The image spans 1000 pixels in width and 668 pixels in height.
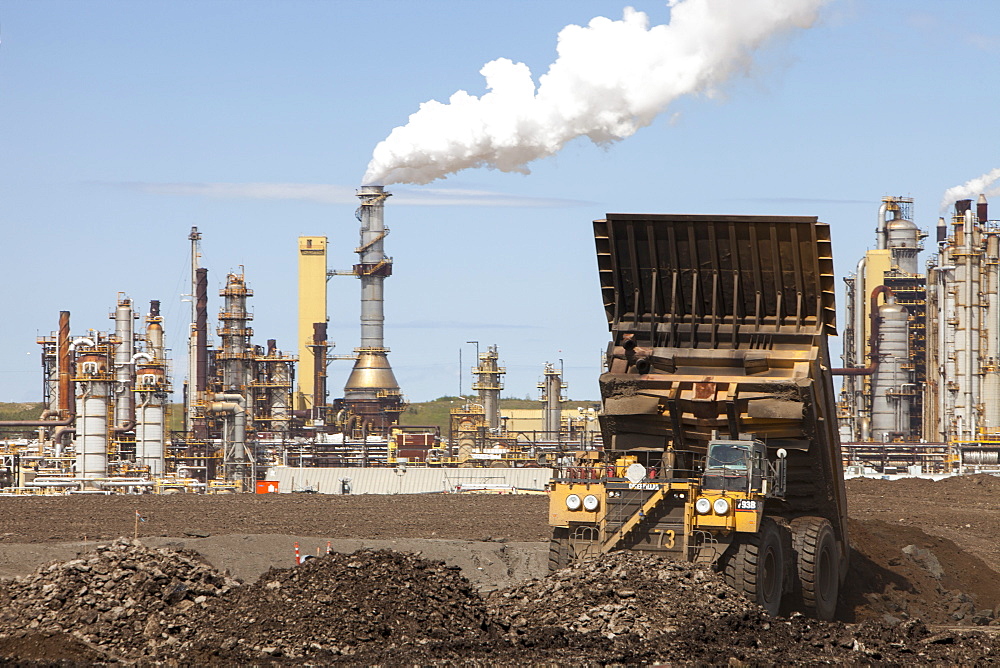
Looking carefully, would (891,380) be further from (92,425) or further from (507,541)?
(507,541)

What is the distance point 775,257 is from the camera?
16.8 metres

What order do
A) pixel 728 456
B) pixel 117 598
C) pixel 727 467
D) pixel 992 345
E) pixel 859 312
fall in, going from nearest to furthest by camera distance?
pixel 117 598
pixel 727 467
pixel 728 456
pixel 992 345
pixel 859 312

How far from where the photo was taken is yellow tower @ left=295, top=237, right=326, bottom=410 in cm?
9531

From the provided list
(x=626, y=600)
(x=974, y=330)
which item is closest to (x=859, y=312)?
(x=974, y=330)

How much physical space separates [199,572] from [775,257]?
798 centimetres

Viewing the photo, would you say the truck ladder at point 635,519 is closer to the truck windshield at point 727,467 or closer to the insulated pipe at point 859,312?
the truck windshield at point 727,467

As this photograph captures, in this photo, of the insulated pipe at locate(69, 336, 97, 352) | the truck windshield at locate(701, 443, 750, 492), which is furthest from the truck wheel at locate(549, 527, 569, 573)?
the insulated pipe at locate(69, 336, 97, 352)

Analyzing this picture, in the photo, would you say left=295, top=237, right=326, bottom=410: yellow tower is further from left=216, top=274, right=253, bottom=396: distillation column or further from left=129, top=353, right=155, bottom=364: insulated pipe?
left=129, top=353, right=155, bottom=364: insulated pipe

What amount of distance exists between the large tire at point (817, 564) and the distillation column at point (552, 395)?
213 feet

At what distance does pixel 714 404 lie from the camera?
16828 millimetres

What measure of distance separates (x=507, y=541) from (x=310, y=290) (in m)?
68.9

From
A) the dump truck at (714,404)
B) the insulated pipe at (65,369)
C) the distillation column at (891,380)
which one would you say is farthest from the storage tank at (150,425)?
the dump truck at (714,404)

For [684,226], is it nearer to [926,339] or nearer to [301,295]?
[926,339]

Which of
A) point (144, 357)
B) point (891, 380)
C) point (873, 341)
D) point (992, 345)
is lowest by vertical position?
point (891, 380)
